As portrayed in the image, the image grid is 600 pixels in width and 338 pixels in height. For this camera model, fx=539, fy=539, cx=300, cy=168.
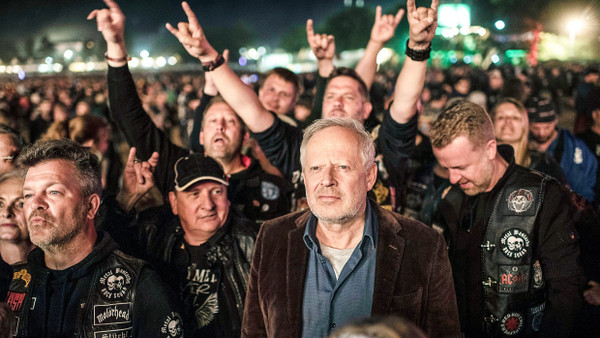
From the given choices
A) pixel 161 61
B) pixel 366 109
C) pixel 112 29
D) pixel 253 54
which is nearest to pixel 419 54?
pixel 366 109

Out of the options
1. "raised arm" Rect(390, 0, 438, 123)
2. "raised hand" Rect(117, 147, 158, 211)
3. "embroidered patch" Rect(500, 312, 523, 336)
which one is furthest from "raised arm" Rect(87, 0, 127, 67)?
"embroidered patch" Rect(500, 312, 523, 336)

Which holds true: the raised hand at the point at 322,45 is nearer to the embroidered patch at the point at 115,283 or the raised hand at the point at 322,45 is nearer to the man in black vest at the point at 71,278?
the man in black vest at the point at 71,278

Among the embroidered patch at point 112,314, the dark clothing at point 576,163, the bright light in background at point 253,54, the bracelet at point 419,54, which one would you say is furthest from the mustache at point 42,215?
the bright light in background at point 253,54

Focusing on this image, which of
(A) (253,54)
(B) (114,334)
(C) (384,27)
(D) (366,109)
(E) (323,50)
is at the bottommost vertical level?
(B) (114,334)

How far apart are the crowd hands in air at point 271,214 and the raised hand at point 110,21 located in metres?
0.01

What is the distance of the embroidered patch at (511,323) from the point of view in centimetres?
311

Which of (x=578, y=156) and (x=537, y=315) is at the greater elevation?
(x=578, y=156)

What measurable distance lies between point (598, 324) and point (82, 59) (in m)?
99.3

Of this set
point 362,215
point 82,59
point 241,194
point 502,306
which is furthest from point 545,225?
point 82,59

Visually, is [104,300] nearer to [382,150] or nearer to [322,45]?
[382,150]

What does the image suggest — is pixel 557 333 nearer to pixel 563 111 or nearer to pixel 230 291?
pixel 230 291

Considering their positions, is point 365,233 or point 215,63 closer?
point 365,233

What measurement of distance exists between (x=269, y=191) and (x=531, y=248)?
1.94 meters

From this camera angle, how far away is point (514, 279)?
122 inches
